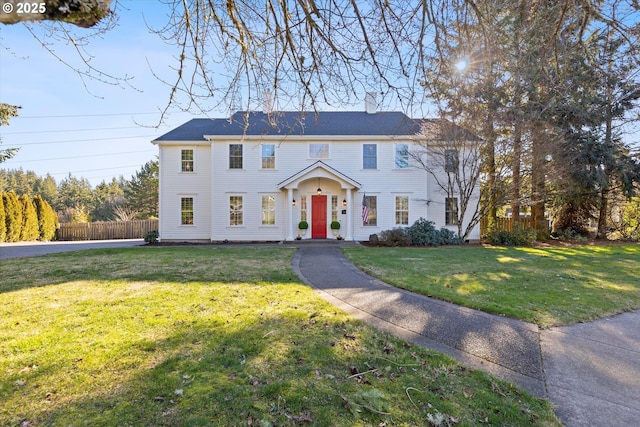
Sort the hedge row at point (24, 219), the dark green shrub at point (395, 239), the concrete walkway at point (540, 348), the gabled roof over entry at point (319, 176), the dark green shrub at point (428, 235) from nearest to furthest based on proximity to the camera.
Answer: the concrete walkway at point (540, 348)
the dark green shrub at point (395, 239)
the dark green shrub at point (428, 235)
the gabled roof over entry at point (319, 176)
the hedge row at point (24, 219)

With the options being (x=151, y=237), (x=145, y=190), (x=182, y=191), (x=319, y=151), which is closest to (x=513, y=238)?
(x=319, y=151)

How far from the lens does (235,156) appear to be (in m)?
17.0

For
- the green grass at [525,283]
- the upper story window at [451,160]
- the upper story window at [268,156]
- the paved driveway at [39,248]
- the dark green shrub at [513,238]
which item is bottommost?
the green grass at [525,283]

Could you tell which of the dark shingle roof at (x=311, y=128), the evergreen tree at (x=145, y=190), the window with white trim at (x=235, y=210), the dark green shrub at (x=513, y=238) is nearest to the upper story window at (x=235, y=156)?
the dark shingle roof at (x=311, y=128)

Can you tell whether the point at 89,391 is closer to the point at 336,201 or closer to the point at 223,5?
the point at 223,5

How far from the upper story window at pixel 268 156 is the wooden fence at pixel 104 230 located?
13820 millimetres

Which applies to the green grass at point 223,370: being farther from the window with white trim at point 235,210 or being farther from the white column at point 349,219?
the window with white trim at point 235,210

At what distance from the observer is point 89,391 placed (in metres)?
2.53

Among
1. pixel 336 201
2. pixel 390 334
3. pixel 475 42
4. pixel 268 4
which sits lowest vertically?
pixel 390 334

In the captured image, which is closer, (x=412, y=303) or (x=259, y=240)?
(x=412, y=303)

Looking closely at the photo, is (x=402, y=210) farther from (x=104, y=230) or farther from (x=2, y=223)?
(x=2, y=223)

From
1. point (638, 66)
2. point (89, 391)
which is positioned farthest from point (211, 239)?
point (638, 66)

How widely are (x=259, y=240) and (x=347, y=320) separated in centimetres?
1315

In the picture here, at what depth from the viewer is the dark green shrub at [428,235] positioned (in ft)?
49.6
